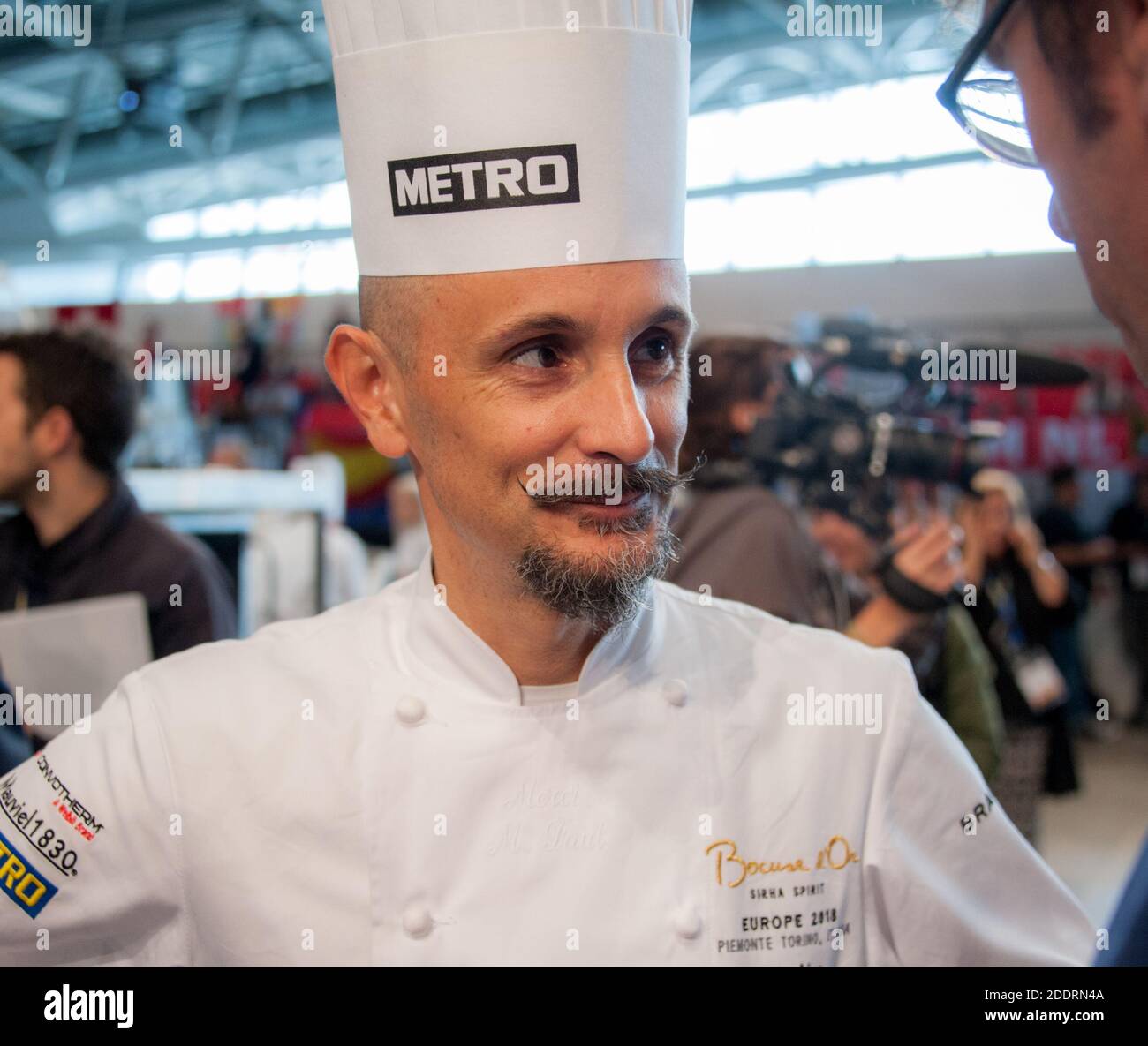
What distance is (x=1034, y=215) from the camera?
6559 mm

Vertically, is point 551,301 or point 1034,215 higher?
point 1034,215

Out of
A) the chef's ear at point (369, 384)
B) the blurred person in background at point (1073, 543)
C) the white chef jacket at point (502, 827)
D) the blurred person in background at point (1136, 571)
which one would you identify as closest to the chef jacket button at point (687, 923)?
the white chef jacket at point (502, 827)

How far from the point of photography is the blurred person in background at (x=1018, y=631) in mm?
2406

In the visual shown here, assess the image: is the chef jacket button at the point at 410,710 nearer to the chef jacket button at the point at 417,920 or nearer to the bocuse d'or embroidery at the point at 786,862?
the chef jacket button at the point at 417,920

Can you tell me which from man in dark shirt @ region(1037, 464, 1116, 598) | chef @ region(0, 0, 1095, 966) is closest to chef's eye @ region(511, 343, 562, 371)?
chef @ region(0, 0, 1095, 966)

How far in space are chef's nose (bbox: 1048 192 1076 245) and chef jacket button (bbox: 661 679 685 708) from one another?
586 millimetres

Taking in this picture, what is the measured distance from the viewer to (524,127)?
1053 millimetres

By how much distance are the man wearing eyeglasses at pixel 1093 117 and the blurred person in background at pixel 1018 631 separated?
1.25 meters

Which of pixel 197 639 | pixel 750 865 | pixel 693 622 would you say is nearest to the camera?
pixel 750 865

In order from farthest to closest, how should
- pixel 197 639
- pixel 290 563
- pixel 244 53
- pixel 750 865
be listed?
pixel 244 53 < pixel 290 563 < pixel 197 639 < pixel 750 865

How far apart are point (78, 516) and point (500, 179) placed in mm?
1295

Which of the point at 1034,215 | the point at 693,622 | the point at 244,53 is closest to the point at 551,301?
the point at 693,622
